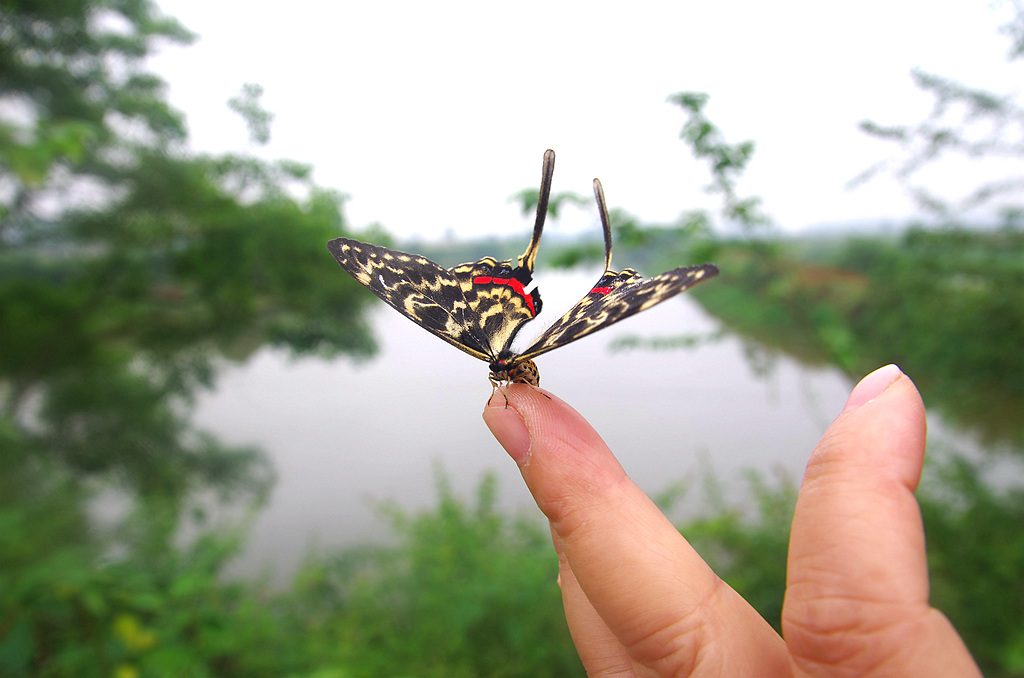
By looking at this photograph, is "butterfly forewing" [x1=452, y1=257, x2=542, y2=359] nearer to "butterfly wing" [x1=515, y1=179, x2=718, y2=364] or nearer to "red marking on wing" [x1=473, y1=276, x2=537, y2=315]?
"red marking on wing" [x1=473, y1=276, x2=537, y2=315]

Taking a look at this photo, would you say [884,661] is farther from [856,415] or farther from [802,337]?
[802,337]

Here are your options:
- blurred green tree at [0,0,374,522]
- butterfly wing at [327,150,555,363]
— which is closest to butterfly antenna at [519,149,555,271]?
butterfly wing at [327,150,555,363]

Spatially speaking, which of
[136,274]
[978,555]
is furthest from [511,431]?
[136,274]

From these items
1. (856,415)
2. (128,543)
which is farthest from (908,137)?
(128,543)

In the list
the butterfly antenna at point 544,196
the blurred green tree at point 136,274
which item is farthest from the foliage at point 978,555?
the blurred green tree at point 136,274

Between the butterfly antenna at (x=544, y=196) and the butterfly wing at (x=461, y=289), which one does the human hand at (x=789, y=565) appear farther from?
the butterfly antenna at (x=544, y=196)

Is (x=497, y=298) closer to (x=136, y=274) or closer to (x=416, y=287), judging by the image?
(x=416, y=287)
